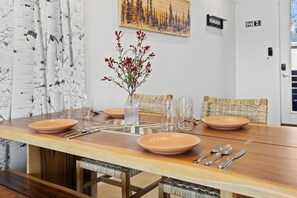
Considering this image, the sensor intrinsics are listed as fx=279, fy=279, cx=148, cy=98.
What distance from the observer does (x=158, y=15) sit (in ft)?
10.5

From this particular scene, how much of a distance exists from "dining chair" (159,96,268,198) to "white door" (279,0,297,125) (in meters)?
3.37

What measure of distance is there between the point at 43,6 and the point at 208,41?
9.53ft

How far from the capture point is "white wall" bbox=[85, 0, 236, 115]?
8.58 ft

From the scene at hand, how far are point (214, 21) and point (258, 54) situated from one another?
120cm

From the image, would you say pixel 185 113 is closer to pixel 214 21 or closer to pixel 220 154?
pixel 220 154

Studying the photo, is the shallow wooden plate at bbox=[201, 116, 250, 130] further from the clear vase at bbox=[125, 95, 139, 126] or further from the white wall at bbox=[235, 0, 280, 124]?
the white wall at bbox=[235, 0, 280, 124]

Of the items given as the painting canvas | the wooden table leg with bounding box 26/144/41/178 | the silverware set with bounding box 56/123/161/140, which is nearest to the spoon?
the silverware set with bounding box 56/123/161/140

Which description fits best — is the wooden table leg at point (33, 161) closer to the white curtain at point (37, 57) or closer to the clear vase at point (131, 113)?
the white curtain at point (37, 57)

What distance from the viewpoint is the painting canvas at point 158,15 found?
2818 millimetres

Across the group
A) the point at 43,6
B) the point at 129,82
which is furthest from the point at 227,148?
the point at 43,6

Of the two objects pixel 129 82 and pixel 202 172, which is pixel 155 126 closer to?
pixel 129 82

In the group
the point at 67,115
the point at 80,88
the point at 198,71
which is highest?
the point at 198,71

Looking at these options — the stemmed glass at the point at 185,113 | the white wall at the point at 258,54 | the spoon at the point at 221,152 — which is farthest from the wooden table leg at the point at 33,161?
the white wall at the point at 258,54

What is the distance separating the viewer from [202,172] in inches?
35.7
